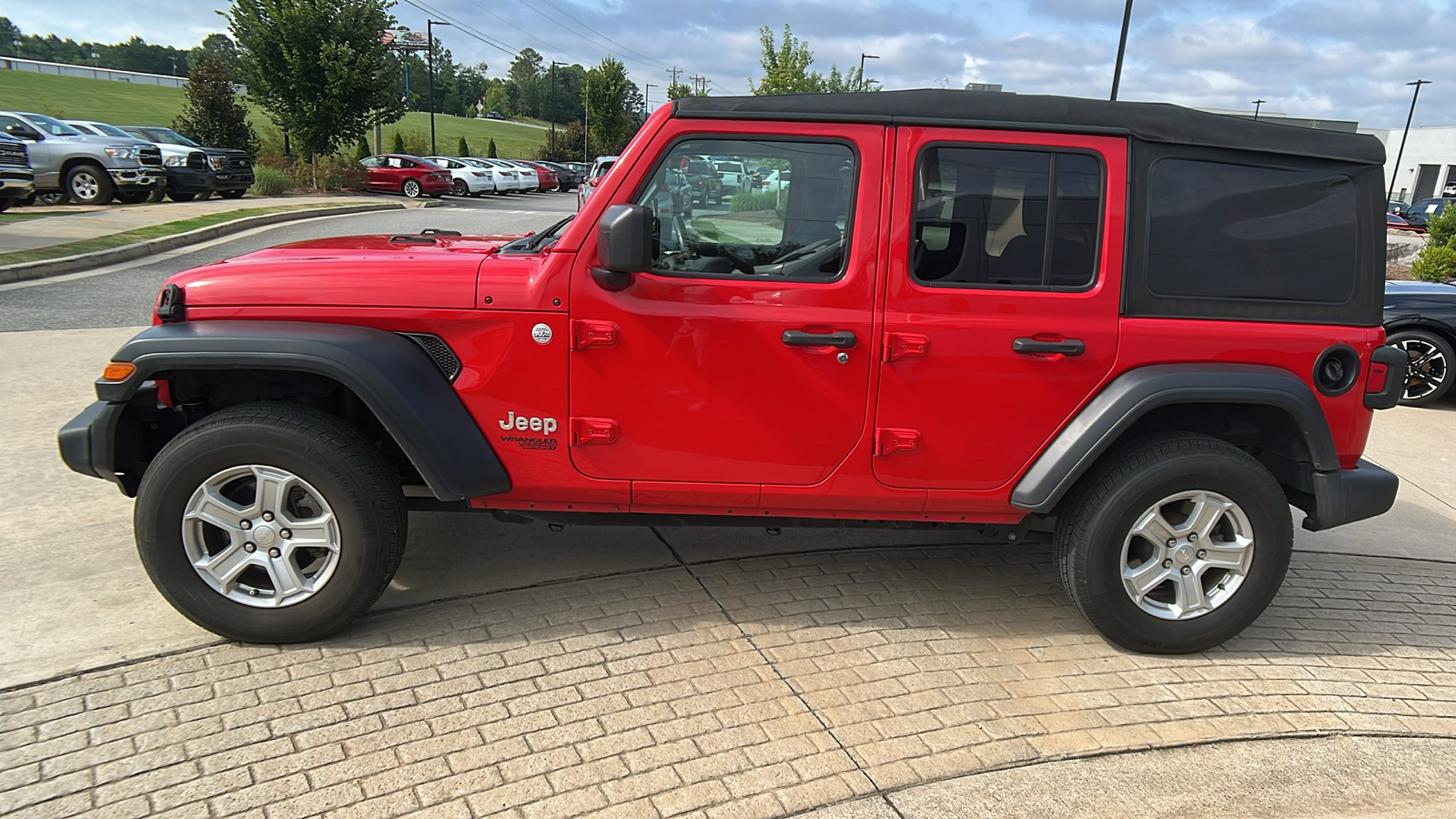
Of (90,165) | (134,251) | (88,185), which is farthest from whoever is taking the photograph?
(88,185)

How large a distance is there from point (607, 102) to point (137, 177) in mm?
40396

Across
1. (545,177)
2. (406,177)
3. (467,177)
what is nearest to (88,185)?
(406,177)

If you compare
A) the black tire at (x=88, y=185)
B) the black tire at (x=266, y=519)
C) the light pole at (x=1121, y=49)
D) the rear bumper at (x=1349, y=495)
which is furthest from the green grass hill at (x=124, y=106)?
the rear bumper at (x=1349, y=495)

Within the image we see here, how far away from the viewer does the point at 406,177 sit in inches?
1252

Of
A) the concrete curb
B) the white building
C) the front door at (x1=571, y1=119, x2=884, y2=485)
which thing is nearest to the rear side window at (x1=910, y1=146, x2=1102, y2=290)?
the front door at (x1=571, y1=119, x2=884, y2=485)

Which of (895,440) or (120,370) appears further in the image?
(895,440)

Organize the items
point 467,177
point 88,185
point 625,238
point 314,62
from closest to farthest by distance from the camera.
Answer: point 625,238
point 88,185
point 314,62
point 467,177

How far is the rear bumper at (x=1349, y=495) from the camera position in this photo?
11.9 ft

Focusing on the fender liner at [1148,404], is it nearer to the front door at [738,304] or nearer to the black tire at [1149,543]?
the black tire at [1149,543]

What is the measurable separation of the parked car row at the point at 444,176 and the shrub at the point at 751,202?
30.6m

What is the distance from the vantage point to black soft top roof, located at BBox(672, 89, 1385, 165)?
11.0 feet

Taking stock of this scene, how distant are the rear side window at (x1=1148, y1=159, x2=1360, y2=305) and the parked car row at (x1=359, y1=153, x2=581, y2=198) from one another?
3109cm

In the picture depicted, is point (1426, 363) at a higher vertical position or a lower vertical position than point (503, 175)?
lower

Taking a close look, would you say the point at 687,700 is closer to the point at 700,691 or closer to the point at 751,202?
the point at 700,691
